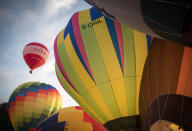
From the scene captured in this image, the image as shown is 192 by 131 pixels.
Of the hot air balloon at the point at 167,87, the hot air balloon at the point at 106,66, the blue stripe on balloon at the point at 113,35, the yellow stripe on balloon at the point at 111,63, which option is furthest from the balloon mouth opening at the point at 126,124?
the blue stripe on balloon at the point at 113,35

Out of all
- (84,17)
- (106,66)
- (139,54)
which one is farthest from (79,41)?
(139,54)

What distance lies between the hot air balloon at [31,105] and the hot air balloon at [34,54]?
4.92 ft

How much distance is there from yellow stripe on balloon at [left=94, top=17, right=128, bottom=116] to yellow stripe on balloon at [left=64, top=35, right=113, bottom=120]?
44cm

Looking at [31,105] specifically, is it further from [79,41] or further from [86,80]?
[79,41]

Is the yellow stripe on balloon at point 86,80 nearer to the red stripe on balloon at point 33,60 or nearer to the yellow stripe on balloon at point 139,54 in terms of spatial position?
the yellow stripe on balloon at point 139,54

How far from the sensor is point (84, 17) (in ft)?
15.0

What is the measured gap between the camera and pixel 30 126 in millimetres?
8703

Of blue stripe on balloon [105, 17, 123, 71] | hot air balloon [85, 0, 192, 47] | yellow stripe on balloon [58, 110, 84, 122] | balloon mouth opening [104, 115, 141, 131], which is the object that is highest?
blue stripe on balloon [105, 17, 123, 71]

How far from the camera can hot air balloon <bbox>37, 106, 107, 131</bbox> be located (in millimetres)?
5121

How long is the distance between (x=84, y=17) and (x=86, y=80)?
1.99 meters

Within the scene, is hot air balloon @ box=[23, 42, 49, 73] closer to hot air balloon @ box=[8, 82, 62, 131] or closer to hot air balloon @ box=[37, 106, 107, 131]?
hot air balloon @ box=[8, 82, 62, 131]

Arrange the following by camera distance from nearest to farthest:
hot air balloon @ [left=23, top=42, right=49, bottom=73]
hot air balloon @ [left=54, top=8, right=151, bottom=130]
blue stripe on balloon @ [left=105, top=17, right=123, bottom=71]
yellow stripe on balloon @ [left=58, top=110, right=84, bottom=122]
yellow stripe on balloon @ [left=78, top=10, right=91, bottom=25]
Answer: hot air balloon @ [left=54, top=8, right=151, bottom=130] → blue stripe on balloon @ [left=105, top=17, right=123, bottom=71] → yellow stripe on balloon @ [left=78, top=10, right=91, bottom=25] → yellow stripe on balloon @ [left=58, top=110, right=84, bottom=122] → hot air balloon @ [left=23, top=42, right=49, bottom=73]

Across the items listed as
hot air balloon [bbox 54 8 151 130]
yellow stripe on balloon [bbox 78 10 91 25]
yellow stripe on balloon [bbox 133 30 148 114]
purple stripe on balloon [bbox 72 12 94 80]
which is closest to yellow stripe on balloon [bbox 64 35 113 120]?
hot air balloon [bbox 54 8 151 130]

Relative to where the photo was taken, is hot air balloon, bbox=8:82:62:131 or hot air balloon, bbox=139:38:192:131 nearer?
hot air balloon, bbox=139:38:192:131
